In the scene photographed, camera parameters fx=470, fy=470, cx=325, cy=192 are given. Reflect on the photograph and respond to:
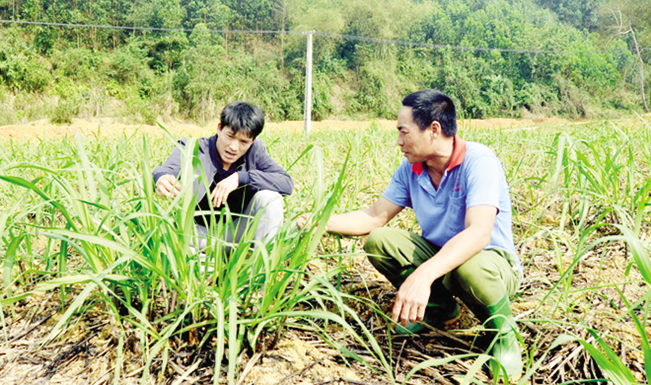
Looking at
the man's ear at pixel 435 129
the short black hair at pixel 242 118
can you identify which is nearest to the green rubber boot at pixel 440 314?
the man's ear at pixel 435 129

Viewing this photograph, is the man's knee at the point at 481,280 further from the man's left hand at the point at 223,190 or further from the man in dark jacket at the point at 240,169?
the man's left hand at the point at 223,190

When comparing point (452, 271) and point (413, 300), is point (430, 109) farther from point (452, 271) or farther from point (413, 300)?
point (413, 300)

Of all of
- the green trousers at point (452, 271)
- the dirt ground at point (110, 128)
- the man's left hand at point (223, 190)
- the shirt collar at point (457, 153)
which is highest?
the shirt collar at point (457, 153)

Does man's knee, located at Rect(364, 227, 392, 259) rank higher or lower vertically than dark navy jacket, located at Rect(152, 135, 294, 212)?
lower

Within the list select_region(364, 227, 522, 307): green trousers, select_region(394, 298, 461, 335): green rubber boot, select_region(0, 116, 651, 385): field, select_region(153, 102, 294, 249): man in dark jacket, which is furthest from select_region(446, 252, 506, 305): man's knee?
select_region(153, 102, 294, 249): man in dark jacket

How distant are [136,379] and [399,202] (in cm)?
101

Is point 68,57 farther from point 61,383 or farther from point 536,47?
point 536,47

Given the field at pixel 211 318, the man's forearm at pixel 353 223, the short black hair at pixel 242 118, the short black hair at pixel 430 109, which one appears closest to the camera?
the field at pixel 211 318

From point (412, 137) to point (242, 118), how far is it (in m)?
0.76

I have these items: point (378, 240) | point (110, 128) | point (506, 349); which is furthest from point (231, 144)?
point (110, 128)

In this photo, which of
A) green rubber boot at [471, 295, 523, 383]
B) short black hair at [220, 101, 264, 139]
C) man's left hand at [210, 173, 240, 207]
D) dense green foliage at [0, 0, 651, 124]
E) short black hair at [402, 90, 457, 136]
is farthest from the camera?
dense green foliage at [0, 0, 651, 124]

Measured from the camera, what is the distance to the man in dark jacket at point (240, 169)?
184 centimetres

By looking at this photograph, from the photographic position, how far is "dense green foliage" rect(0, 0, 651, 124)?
Answer: 1700 cm

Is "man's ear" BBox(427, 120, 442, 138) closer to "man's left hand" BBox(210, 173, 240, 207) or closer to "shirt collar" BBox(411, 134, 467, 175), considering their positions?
"shirt collar" BBox(411, 134, 467, 175)
